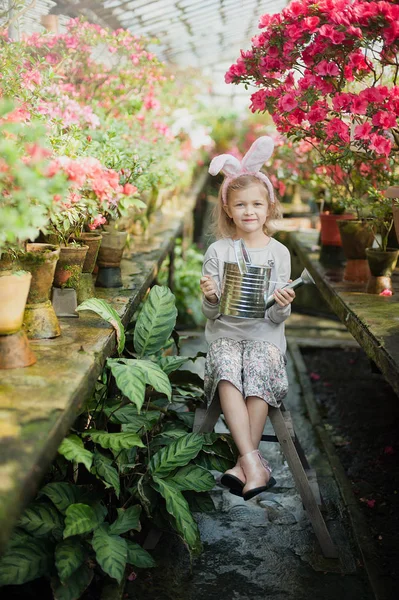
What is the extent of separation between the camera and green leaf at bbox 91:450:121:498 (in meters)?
2.32

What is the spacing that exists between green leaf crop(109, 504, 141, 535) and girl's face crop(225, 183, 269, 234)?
1213 mm

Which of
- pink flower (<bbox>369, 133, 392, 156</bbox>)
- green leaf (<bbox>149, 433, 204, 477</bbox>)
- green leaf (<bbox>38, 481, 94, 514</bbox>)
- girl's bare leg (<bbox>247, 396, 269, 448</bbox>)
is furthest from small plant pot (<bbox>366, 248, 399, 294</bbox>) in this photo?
green leaf (<bbox>38, 481, 94, 514</bbox>)

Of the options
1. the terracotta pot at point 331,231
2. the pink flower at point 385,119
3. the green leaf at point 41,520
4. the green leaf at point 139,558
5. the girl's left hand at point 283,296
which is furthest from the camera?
the terracotta pot at point 331,231

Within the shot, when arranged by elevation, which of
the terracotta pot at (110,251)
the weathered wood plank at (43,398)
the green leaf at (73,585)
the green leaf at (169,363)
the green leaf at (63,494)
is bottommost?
the green leaf at (73,585)

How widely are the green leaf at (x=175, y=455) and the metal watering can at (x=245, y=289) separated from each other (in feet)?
1.68

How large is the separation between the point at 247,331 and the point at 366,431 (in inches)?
68.4

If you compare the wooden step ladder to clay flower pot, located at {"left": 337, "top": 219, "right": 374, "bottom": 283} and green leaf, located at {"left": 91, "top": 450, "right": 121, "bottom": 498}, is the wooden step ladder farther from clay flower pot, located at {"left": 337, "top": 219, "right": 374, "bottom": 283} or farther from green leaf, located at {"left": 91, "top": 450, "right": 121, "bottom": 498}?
clay flower pot, located at {"left": 337, "top": 219, "right": 374, "bottom": 283}

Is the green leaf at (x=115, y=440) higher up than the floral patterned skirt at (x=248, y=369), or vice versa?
the floral patterned skirt at (x=248, y=369)

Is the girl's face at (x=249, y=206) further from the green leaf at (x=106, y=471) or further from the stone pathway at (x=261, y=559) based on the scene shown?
the stone pathway at (x=261, y=559)

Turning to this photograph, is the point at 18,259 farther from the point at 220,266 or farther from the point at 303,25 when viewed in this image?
the point at 303,25

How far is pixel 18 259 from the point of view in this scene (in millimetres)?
2465

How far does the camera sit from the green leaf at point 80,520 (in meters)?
2.09

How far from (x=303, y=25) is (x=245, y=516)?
2106mm

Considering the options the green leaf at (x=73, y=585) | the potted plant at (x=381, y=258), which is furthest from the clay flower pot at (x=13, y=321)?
the potted plant at (x=381, y=258)
